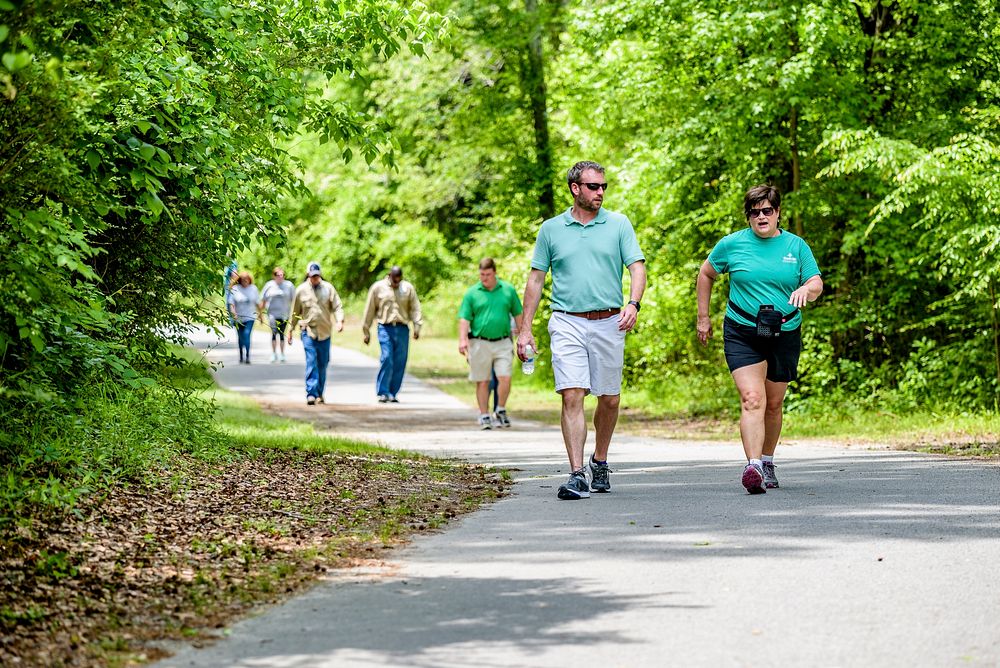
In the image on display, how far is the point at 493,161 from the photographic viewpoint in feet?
95.0

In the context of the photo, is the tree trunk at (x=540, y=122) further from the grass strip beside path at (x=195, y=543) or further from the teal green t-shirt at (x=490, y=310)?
the grass strip beside path at (x=195, y=543)

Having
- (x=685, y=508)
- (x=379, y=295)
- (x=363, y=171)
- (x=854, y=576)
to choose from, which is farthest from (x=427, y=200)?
(x=854, y=576)

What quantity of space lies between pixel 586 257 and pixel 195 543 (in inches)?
134

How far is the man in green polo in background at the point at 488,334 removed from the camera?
688 inches

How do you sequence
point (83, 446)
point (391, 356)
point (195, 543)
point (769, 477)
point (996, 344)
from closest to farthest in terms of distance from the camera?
point (195, 543) → point (83, 446) → point (769, 477) → point (996, 344) → point (391, 356)

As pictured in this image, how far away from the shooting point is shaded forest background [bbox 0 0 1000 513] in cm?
809

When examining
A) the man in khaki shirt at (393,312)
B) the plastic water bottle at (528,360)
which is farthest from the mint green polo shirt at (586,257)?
the man in khaki shirt at (393,312)

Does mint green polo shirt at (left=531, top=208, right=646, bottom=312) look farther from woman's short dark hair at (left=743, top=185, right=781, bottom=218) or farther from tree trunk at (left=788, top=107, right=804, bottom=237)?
tree trunk at (left=788, top=107, right=804, bottom=237)

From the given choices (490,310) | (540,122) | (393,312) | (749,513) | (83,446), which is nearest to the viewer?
(749,513)

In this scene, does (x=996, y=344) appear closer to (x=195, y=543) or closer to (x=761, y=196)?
(x=761, y=196)

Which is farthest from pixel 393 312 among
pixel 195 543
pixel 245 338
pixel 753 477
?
pixel 195 543

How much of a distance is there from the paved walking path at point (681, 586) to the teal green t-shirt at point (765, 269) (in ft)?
4.22

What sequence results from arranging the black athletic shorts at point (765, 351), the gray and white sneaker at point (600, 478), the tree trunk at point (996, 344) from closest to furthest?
1. the black athletic shorts at point (765, 351)
2. the gray and white sneaker at point (600, 478)
3. the tree trunk at point (996, 344)

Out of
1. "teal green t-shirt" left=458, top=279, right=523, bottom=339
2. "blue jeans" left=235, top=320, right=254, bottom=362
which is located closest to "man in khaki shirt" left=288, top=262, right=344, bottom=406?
"teal green t-shirt" left=458, top=279, right=523, bottom=339
